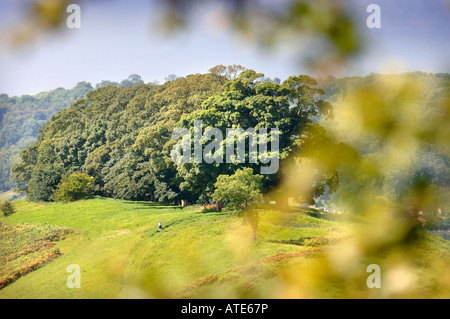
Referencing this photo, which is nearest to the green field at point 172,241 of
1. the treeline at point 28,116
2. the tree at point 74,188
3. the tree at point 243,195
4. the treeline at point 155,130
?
the tree at point 243,195

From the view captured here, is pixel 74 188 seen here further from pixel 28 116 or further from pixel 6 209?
pixel 28 116

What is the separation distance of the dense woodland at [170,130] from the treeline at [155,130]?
A: 55mm

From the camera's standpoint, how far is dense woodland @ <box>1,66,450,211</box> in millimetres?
1070

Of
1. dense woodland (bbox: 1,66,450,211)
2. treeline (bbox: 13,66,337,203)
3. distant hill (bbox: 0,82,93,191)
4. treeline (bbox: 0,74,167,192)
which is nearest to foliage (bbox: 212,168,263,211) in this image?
dense woodland (bbox: 1,66,450,211)

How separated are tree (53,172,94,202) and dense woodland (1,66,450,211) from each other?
1869 millimetres

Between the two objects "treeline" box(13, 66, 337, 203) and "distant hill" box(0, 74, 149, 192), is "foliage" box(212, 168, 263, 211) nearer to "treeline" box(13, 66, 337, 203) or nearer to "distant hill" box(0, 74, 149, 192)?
"treeline" box(13, 66, 337, 203)

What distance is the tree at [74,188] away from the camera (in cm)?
2580

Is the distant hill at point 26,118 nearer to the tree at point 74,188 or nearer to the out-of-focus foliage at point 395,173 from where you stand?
the tree at point 74,188

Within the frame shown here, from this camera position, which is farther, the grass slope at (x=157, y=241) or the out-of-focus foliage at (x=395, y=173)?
the grass slope at (x=157, y=241)

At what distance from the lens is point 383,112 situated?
3.32ft

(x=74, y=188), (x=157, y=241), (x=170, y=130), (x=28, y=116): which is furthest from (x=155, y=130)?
(x=28, y=116)

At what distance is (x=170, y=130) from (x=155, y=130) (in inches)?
46.8

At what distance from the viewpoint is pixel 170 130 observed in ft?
77.0

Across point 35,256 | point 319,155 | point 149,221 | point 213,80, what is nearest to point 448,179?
point 319,155
